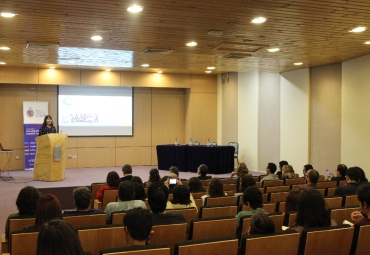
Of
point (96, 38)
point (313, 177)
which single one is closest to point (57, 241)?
point (313, 177)

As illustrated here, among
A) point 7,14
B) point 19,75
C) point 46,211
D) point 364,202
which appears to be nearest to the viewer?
point 46,211

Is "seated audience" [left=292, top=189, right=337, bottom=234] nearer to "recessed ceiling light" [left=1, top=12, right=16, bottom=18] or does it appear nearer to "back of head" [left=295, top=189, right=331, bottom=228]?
"back of head" [left=295, top=189, right=331, bottom=228]

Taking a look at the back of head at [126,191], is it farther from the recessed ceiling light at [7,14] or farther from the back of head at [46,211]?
the recessed ceiling light at [7,14]

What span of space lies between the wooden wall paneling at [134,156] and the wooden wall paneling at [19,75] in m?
3.78

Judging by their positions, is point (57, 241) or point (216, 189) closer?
point (57, 241)

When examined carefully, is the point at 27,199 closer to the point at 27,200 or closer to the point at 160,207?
the point at 27,200

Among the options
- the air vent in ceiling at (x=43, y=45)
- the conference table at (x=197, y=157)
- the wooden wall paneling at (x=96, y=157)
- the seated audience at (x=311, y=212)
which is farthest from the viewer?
the wooden wall paneling at (x=96, y=157)

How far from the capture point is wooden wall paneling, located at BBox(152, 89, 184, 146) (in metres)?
15.6

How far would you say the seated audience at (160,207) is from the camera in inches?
136

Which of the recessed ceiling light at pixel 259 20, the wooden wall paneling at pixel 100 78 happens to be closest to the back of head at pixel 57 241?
the recessed ceiling light at pixel 259 20

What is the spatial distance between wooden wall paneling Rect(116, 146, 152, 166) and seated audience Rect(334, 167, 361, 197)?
10.4 m

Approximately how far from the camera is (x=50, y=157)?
10500 millimetres

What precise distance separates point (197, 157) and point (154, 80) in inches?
144

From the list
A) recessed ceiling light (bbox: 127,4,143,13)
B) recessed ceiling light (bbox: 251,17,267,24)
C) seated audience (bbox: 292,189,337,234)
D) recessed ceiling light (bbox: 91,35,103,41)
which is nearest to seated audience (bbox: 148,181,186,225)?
seated audience (bbox: 292,189,337,234)
